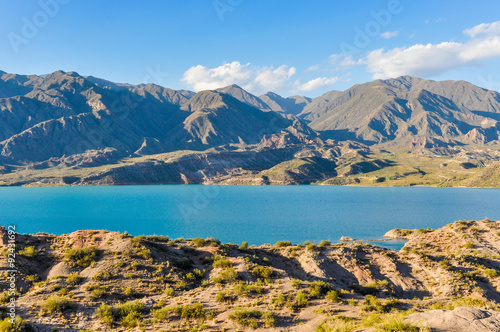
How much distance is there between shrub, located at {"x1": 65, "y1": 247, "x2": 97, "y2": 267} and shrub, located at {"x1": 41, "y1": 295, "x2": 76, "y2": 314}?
942cm

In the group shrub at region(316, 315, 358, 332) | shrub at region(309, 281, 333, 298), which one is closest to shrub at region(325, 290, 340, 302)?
shrub at region(309, 281, 333, 298)

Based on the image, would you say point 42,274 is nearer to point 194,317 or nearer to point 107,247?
point 107,247

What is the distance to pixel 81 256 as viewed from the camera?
36.8 m

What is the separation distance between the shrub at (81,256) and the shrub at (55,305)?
9.42 m

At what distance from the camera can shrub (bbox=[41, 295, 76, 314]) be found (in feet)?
85.0

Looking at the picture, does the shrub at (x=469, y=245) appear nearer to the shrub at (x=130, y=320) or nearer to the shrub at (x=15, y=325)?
the shrub at (x=130, y=320)

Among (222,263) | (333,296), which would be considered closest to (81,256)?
(222,263)

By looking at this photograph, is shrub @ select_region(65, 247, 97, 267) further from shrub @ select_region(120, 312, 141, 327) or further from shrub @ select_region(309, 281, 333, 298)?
shrub @ select_region(309, 281, 333, 298)

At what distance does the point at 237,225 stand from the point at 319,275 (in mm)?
76217

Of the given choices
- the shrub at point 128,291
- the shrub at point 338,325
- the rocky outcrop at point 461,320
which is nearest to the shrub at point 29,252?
the shrub at point 128,291

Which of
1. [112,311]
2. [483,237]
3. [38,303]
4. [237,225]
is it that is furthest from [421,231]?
[38,303]

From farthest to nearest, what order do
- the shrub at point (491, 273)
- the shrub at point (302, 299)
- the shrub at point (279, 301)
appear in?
the shrub at point (491, 273) → the shrub at point (302, 299) → the shrub at point (279, 301)

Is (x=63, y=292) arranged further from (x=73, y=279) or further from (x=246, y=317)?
(x=246, y=317)

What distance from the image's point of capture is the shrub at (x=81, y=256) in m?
35.9
